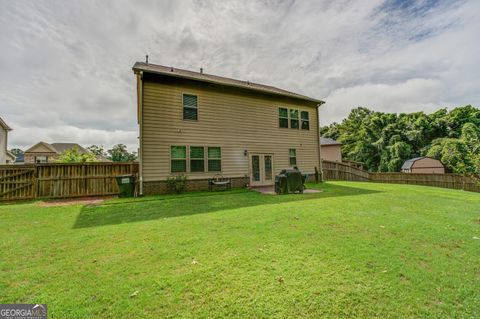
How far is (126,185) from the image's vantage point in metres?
9.06

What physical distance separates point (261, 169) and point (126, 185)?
7281 millimetres

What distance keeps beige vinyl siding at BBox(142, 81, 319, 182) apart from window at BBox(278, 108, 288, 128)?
0.98 ft

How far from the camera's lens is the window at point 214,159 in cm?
1094

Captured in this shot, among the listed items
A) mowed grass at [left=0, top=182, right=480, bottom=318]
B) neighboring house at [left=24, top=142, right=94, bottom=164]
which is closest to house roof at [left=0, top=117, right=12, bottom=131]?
neighboring house at [left=24, top=142, right=94, bottom=164]

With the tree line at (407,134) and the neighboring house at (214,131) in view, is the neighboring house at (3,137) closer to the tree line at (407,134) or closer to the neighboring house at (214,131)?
the neighboring house at (214,131)

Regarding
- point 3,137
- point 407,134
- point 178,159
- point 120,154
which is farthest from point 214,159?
point 120,154

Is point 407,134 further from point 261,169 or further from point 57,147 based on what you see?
point 57,147

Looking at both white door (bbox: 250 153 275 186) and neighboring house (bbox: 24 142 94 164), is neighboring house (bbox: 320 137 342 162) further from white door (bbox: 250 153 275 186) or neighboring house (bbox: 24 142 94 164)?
neighboring house (bbox: 24 142 94 164)

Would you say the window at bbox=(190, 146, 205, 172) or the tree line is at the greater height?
the tree line

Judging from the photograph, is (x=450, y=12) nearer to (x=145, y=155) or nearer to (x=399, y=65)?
(x=399, y=65)

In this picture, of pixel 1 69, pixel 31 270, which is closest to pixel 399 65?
pixel 31 270

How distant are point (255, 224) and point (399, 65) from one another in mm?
14424

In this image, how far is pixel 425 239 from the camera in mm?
3732

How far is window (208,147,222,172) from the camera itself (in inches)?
431
